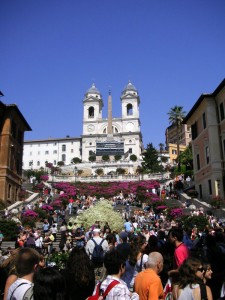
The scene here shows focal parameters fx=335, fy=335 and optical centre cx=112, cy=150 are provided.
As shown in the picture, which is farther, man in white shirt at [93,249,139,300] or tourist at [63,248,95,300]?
tourist at [63,248,95,300]

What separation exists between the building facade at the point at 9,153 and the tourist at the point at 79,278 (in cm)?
3119

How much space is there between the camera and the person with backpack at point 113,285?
412cm

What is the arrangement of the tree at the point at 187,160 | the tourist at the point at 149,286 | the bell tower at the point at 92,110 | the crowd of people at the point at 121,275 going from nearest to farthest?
the crowd of people at the point at 121,275
the tourist at the point at 149,286
the tree at the point at 187,160
the bell tower at the point at 92,110

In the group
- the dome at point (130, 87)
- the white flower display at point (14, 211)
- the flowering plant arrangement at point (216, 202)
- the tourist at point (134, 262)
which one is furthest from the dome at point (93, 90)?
the tourist at point (134, 262)

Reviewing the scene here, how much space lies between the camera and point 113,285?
4.20 metres

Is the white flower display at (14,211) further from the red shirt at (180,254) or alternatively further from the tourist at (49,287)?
the tourist at (49,287)

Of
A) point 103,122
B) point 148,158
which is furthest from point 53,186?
point 103,122

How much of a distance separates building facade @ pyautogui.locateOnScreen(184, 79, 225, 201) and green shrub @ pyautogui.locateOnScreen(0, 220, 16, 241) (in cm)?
1858

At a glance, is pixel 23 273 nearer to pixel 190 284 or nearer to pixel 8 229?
pixel 190 284

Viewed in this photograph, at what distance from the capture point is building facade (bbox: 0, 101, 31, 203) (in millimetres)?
35894

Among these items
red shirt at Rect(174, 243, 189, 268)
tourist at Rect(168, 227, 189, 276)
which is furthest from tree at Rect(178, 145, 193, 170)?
red shirt at Rect(174, 243, 189, 268)

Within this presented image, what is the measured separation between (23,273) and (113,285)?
1.16 m

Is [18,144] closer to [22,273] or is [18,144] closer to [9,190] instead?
[9,190]

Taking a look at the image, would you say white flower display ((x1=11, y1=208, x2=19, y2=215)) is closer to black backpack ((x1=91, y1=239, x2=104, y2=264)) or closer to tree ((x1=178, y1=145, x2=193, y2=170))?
black backpack ((x1=91, y1=239, x2=104, y2=264))
